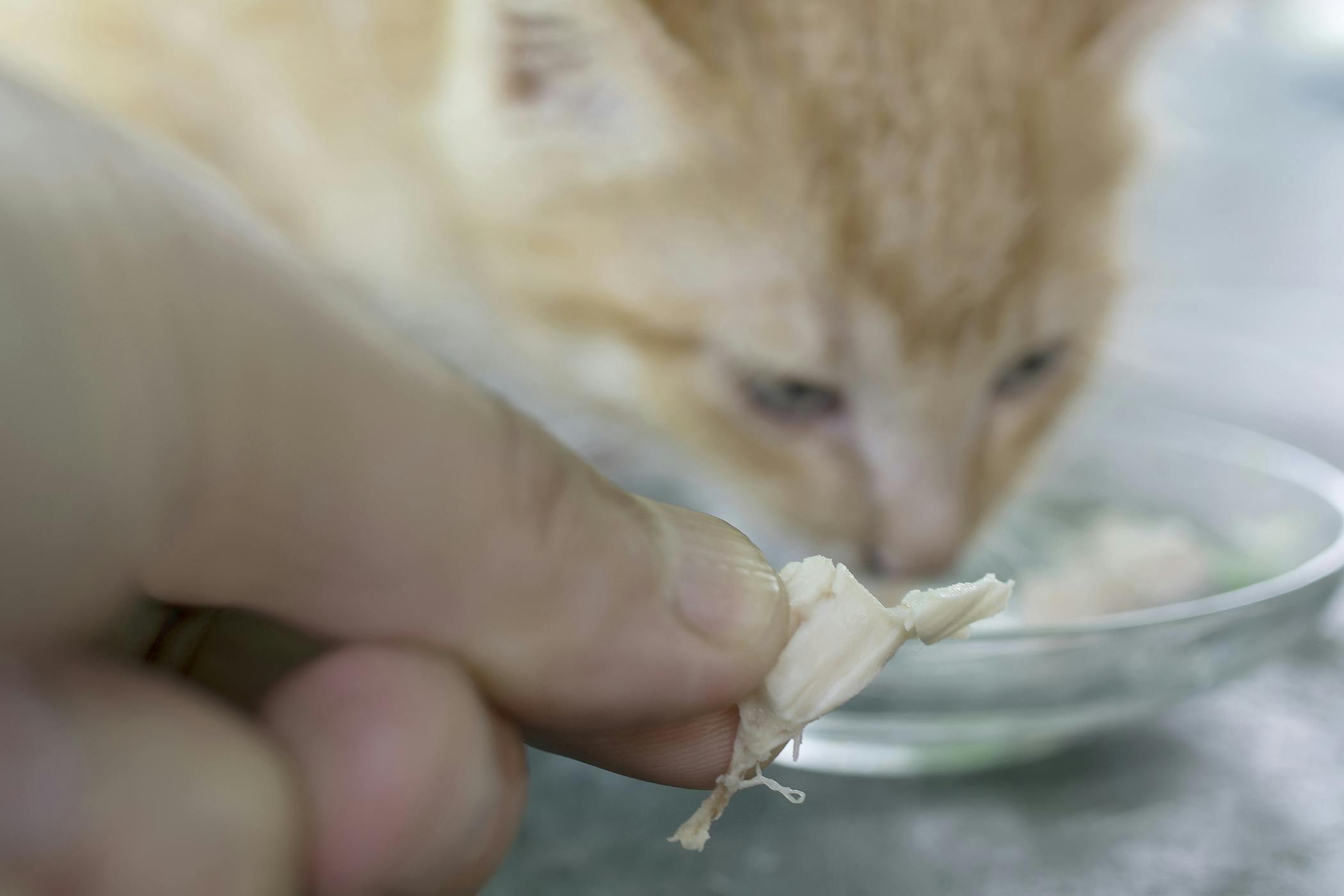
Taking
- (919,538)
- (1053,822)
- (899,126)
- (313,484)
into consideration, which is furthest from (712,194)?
(313,484)

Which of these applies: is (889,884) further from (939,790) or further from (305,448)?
(305,448)

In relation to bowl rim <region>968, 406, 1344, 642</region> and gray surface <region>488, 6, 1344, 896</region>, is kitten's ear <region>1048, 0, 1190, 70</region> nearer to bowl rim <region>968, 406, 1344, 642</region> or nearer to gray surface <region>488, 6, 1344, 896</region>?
gray surface <region>488, 6, 1344, 896</region>

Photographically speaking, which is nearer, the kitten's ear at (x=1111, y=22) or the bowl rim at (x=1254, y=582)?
the bowl rim at (x=1254, y=582)

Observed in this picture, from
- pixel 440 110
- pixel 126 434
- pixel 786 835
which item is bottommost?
pixel 786 835

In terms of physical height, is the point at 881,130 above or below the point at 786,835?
above

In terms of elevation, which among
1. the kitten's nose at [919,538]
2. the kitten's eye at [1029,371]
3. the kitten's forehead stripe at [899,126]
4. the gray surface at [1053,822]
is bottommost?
the gray surface at [1053,822]

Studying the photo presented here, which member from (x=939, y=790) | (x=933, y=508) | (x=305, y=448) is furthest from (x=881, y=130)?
(x=305, y=448)

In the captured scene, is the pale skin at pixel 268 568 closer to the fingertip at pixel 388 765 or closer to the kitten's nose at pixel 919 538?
the fingertip at pixel 388 765

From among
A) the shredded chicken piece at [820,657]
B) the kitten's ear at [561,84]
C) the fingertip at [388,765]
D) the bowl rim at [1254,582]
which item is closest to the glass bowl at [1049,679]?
the bowl rim at [1254,582]
